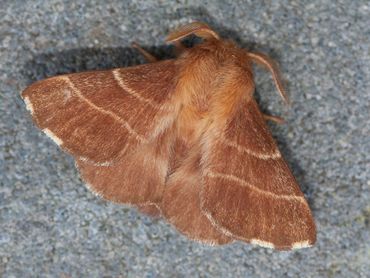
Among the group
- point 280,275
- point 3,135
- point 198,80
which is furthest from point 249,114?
point 3,135

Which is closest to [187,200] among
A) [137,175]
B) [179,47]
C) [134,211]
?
[137,175]

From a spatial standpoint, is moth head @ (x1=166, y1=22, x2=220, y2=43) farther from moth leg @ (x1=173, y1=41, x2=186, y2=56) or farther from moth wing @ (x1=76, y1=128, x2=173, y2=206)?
moth wing @ (x1=76, y1=128, x2=173, y2=206)

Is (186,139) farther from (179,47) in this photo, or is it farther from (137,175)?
(179,47)

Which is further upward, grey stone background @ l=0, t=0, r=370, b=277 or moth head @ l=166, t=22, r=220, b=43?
moth head @ l=166, t=22, r=220, b=43

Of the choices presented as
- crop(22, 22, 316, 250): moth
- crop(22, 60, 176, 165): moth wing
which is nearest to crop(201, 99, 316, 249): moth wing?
crop(22, 22, 316, 250): moth

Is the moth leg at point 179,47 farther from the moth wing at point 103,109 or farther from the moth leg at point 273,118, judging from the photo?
the moth leg at point 273,118

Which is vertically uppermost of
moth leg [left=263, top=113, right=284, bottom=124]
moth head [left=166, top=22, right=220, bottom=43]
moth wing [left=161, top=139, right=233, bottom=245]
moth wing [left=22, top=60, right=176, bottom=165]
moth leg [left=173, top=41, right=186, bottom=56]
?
moth head [left=166, top=22, right=220, bottom=43]

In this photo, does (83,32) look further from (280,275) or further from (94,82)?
(280,275)
